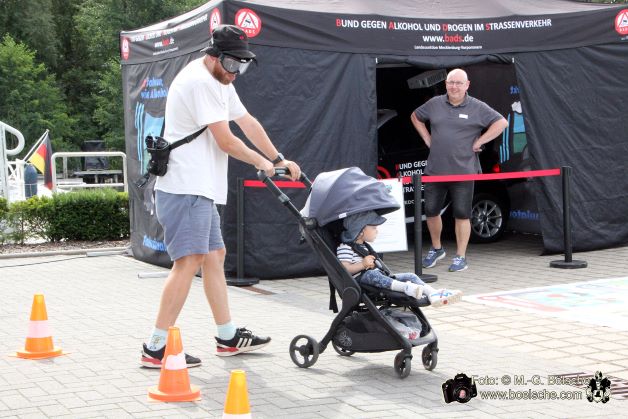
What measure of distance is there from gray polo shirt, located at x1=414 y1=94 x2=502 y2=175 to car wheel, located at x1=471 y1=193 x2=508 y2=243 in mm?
1997

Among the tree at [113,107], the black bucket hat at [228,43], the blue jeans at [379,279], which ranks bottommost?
the blue jeans at [379,279]

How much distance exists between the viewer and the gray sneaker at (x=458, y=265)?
1038 cm

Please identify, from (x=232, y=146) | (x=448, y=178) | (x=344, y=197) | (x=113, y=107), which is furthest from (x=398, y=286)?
(x=113, y=107)

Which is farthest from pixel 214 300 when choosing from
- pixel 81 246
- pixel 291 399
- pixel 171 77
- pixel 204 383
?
pixel 81 246

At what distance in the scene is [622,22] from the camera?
11523mm

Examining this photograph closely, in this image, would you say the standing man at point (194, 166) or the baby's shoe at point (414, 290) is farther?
the standing man at point (194, 166)

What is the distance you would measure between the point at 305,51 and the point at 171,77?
163cm

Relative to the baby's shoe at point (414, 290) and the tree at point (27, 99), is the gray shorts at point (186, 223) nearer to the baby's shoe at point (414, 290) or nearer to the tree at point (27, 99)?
the baby's shoe at point (414, 290)

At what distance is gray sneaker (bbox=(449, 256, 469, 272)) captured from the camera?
10383mm

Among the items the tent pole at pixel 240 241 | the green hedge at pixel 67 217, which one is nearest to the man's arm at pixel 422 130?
the tent pole at pixel 240 241

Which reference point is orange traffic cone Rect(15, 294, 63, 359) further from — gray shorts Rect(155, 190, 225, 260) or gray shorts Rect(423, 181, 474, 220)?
gray shorts Rect(423, 181, 474, 220)

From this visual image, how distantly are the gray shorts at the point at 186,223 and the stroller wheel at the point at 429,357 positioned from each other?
4.94 feet

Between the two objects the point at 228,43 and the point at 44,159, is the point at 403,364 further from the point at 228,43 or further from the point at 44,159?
the point at 44,159

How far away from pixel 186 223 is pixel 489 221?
7184 millimetres
